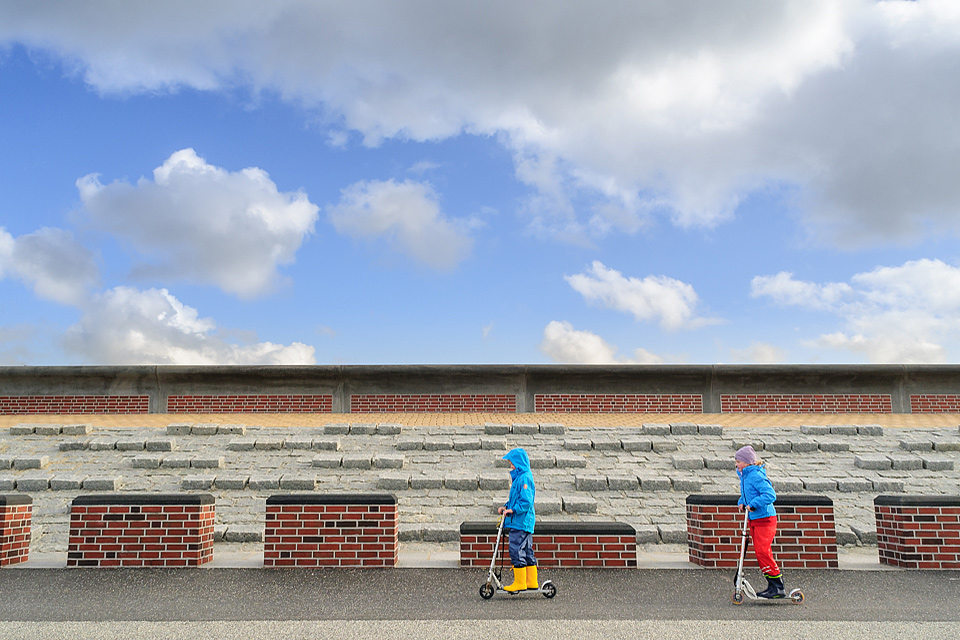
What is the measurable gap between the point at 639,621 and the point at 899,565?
13.0ft

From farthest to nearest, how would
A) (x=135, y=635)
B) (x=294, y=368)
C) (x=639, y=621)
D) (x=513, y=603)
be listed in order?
(x=294, y=368) → (x=513, y=603) → (x=639, y=621) → (x=135, y=635)

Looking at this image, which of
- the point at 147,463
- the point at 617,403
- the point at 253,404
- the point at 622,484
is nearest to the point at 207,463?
the point at 147,463

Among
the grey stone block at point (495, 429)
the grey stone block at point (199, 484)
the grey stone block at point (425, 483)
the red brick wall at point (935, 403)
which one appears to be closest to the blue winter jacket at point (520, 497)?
the grey stone block at point (425, 483)

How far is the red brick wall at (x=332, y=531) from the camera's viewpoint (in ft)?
24.1

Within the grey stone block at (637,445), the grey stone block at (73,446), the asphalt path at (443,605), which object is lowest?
the asphalt path at (443,605)

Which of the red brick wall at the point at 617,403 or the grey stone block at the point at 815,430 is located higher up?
the red brick wall at the point at 617,403

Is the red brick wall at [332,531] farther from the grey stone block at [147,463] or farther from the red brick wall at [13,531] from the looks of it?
the grey stone block at [147,463]

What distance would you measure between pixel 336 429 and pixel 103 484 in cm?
379

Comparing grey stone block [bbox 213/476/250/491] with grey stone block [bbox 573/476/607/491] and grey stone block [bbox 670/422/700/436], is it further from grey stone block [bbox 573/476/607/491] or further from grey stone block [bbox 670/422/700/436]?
grey stone block [bbox 670/422/700/436]

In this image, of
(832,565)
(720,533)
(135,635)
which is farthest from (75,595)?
(832,565)

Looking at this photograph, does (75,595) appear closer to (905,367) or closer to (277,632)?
(277,632)

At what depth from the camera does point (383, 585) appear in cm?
658

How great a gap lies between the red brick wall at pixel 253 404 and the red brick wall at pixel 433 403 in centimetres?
81

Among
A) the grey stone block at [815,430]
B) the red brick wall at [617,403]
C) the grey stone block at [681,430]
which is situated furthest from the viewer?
the red brick wall at [617,403]
